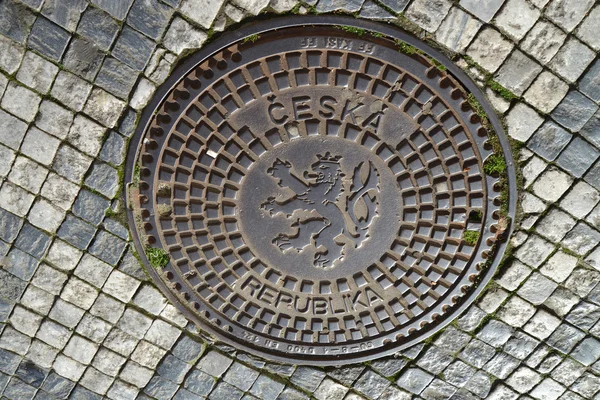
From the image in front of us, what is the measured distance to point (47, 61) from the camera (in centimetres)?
302

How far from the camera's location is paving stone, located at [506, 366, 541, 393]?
3.43 metres

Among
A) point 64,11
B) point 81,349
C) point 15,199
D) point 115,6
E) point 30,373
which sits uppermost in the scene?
point 115,6

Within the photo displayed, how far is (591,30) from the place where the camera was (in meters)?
2.85

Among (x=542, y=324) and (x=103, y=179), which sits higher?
(x=542, y=324)

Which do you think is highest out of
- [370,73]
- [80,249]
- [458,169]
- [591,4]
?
[591,4]

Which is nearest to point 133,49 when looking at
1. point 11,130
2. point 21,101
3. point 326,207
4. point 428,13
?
point 21,101

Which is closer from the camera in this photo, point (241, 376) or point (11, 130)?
point (11, 130)

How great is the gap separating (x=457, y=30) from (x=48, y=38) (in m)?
2.46

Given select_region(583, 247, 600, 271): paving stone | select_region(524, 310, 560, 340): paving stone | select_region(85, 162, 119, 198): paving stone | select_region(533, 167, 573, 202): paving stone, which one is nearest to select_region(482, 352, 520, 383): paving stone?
select_region(524, 310, 560, 340): paving stone

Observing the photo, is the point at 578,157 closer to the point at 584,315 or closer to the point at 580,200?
the point at 580,200

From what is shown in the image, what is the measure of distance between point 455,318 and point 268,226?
141cm

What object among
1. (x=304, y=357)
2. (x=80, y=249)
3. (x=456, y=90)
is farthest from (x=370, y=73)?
(x=80, y=249)

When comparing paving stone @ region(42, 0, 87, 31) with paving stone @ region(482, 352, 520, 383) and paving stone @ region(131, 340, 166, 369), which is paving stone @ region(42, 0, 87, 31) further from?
paving stone @ region(482, 352, 520, 383)

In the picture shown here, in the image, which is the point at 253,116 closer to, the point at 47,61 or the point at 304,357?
the point at 47,61
